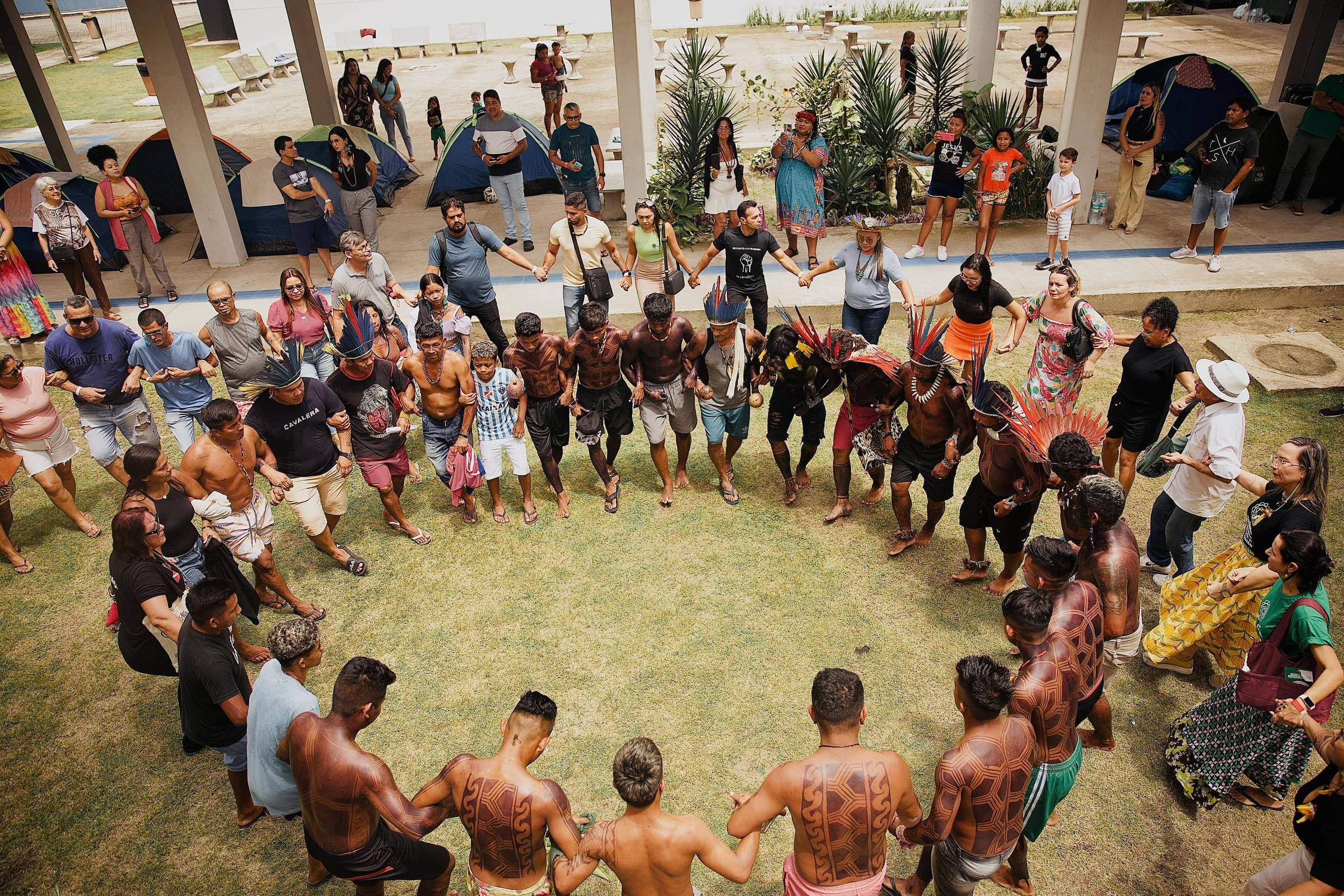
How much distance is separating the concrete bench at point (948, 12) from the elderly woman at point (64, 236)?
21.5m

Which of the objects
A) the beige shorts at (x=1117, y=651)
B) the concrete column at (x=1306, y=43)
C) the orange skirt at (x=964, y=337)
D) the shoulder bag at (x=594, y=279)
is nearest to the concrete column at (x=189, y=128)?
the shoulder bag at (x=594, y=279)

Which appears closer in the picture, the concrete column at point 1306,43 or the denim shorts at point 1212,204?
the denim shorts at point 1212,204

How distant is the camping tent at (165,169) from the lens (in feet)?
41.3

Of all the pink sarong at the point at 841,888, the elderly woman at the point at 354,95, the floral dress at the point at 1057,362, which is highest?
the elderly woman at the point at 354,95

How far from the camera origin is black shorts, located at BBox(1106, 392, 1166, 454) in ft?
19.7

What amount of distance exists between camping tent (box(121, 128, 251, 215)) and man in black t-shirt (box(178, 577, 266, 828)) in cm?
992

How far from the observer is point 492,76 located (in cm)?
2336

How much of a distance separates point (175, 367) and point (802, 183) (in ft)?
21.2

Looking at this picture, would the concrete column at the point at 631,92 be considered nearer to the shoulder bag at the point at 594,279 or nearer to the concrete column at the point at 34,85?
the shoulder bag at the point at 594,279

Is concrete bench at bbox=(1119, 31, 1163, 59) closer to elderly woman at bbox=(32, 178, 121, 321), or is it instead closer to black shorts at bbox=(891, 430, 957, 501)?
black shorts at bbox=(891, 430, 957, 501)

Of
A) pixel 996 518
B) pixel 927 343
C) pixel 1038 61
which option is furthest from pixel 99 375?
pixel 1038 61

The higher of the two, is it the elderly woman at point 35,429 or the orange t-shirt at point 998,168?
the orange t-shirt at point 998,168

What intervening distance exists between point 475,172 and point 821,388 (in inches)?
342

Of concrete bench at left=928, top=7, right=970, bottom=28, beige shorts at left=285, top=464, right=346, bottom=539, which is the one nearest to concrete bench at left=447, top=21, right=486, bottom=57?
concrete bench at left=928, top=7, right=970, bottom=28
